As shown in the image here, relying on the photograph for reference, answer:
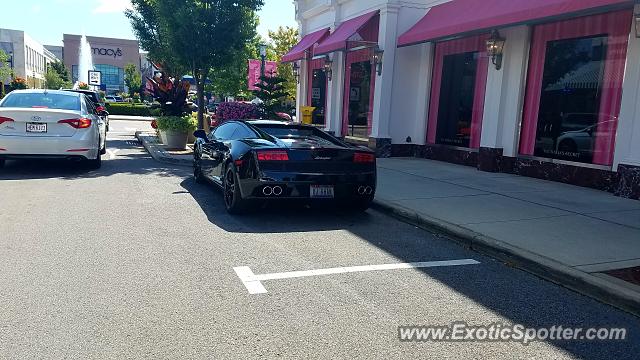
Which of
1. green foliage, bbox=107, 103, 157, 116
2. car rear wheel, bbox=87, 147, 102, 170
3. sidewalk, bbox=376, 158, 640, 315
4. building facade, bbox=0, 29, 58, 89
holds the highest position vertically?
building facade, bbox=0, 29, 58, 89

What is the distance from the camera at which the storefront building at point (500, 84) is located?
29.6ft

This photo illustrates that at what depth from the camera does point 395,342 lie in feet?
11.3

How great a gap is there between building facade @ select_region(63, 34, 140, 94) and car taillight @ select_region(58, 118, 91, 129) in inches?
4449

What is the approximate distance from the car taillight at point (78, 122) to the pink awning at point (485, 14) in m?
7.87

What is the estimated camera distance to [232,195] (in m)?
7.07

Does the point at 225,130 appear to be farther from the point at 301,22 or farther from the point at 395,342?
the point at 301,22

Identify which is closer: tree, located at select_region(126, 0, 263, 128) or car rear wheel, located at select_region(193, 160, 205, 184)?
car rear wheel, located at select_region(193, 160, 205, 184)

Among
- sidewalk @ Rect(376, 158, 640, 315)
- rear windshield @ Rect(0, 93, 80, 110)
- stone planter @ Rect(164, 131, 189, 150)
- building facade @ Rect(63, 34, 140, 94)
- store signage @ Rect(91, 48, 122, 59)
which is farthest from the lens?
store signage @ Rect(91, 48, 122, 59)

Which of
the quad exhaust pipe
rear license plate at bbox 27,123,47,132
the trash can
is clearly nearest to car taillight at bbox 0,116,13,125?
rear license plate at bbox 27,123,47,132

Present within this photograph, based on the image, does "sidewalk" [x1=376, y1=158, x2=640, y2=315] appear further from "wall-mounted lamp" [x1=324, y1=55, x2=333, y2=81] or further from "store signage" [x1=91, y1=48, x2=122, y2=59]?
"store signage" [x1=91, y1=48, x2=122, y2=59]

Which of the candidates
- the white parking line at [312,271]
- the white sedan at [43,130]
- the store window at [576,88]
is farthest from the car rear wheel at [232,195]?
the store window at [576,88]

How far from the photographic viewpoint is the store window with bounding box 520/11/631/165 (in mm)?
9234

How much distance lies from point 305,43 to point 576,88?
11751mm

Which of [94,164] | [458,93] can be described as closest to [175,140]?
[94,164]
